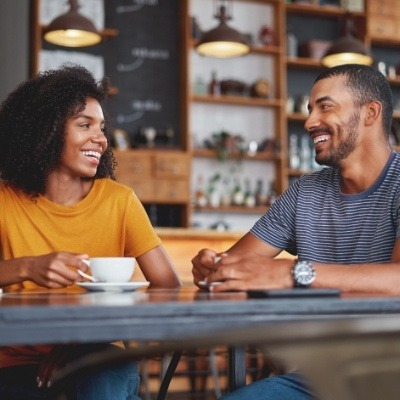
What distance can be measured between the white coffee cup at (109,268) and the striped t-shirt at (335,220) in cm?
76

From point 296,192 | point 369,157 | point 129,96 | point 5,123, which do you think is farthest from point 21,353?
point 129,96

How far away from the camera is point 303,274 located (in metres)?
1.52

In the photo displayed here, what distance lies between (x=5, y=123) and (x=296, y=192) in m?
0.93

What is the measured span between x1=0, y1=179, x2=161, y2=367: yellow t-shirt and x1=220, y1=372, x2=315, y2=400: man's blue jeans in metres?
0.61

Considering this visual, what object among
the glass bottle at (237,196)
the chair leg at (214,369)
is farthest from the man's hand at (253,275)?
the glass bottle at (237,196)

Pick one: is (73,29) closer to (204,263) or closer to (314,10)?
(204,263)

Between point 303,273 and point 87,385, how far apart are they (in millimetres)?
488

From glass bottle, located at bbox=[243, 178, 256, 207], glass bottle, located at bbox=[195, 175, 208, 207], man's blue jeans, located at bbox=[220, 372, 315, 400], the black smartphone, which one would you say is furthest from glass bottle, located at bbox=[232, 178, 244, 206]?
the black smartphone

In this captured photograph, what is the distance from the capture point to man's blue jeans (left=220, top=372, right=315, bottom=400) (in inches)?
63.2

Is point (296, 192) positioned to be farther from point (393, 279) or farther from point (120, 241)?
point (393, 279)

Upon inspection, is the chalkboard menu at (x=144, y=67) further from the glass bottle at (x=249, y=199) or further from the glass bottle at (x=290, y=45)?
the glass bottle at (x=290, y=45)

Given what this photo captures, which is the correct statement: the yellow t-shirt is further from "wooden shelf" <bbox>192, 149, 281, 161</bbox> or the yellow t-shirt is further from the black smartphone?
"wooden shelf" <bbox>192, 149, 281, 161</bbox>

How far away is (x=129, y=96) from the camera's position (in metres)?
6.93

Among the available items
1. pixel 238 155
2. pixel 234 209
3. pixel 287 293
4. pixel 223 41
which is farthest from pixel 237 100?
pixel 287 293
